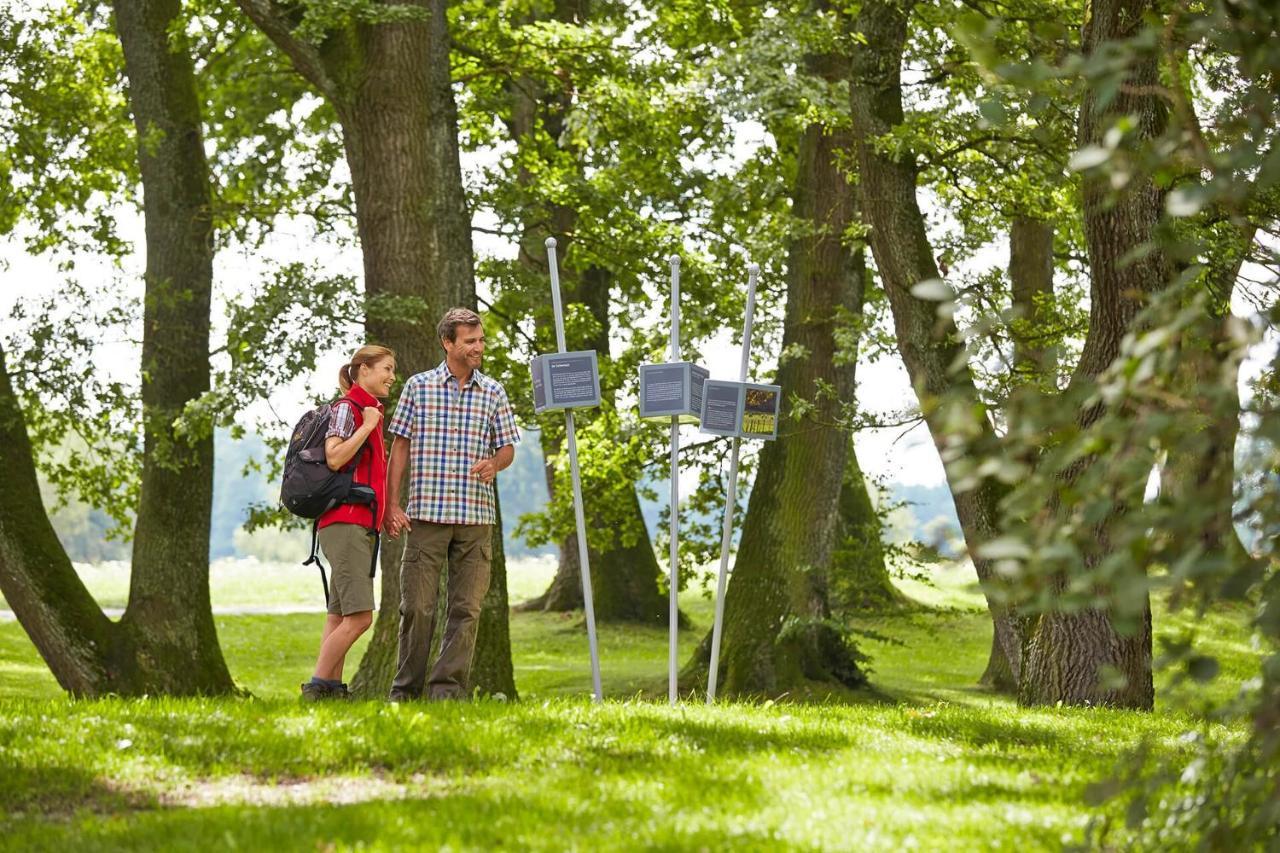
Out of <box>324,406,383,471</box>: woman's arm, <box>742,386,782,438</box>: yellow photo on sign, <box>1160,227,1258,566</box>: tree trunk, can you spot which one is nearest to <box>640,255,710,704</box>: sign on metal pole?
<box>742,386,782,438</box>: yellow photo on sign

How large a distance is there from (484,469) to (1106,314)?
196 inches

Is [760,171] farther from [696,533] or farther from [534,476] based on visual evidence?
→ [534,476]

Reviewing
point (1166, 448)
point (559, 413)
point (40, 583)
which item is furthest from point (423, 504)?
point (559, 413)

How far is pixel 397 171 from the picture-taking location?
14344 mm

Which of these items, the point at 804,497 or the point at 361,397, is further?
the point at 804,497

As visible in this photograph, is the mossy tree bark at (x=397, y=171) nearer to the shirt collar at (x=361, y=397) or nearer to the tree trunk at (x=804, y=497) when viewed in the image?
the tree trunk at (x=804, y=497)

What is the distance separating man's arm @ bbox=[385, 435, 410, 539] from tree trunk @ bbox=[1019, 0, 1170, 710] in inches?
187

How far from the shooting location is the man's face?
9.30 m

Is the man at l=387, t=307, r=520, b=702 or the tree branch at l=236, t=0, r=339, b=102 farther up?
the tree branch at l=236, t=0, r=339, b=102

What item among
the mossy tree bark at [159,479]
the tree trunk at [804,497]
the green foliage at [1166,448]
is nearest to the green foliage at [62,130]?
the mossy tree bark at [159,479]

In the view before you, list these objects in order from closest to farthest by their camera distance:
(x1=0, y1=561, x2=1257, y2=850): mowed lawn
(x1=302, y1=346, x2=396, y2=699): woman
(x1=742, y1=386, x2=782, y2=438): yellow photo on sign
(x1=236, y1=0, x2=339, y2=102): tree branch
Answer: (x1=0, y1=561, x2=1257, y2=850): mowed lawn < (x1=302, y1=346, x2=396, y2=699): woman < (x1=742, y1=386, x2=782, y2=438): yellow photo on sign < (x1=236, y1=0, x2=339, y2=102): tree branch

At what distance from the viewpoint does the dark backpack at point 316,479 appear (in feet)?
29.1

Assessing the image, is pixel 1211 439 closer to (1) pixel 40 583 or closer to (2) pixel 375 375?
(2) pixel 375 375

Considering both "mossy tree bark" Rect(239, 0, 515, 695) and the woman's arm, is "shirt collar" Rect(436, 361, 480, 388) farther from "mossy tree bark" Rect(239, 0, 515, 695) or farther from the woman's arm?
"mossy tree bark" Rect(239, 0, 515, 695)
